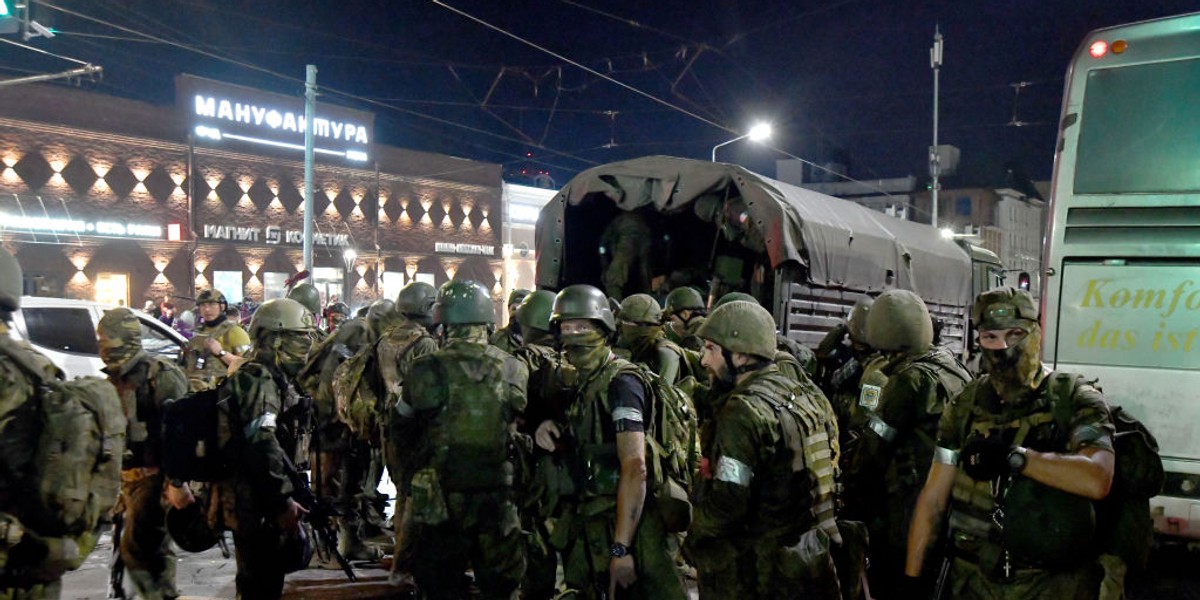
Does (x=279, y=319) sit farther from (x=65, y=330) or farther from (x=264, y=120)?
(x=264, y=120)

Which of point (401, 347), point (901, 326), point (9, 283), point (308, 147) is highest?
point (308, 147)

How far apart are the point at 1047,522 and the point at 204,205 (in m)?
36.1

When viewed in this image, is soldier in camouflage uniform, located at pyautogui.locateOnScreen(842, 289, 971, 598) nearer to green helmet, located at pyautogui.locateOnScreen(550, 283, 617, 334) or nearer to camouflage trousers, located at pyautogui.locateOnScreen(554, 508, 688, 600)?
camouflage trousers, located at pyautogui.locateOnScreen(554, 508, 688, 600)

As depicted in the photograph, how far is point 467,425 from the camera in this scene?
15.2 ft

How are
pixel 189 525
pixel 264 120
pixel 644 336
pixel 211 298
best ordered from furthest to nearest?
pixel 264 120 < pixel 211 298 < pixel 644 336 < pixel 189 525

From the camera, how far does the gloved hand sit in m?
3.16

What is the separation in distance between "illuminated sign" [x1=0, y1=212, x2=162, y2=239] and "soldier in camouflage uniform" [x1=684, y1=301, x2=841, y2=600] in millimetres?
31663

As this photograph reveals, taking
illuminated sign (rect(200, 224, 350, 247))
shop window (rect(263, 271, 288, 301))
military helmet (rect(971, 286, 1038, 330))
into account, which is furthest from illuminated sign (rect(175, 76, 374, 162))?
military helmet (rect(971, 286, 1038, 330))

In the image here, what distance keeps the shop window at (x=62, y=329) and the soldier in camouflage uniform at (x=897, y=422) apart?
7.75m

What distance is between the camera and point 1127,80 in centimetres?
650

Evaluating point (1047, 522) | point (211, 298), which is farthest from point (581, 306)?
point (211, 298)

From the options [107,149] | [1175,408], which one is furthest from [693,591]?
[107,149]

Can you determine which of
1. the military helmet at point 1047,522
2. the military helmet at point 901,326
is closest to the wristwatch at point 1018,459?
the military helmet at point 1047,522

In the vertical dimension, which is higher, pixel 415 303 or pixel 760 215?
pixel 760 215
